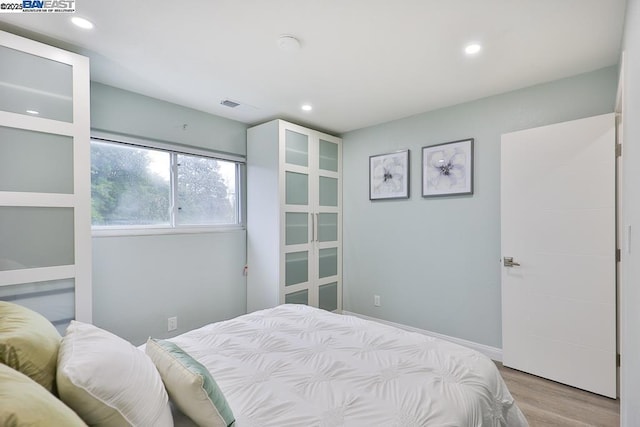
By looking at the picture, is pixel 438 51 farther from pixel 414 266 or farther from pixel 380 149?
pixel 414 266

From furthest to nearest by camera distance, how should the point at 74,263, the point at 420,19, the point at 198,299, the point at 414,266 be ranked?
the point at 414,266
the point at 198,299
the point at 74,263
the point at 420,19

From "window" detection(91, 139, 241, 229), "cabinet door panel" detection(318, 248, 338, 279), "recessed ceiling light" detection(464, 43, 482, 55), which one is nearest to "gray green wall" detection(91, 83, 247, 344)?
"window" detection(91, 139, 241, 229)

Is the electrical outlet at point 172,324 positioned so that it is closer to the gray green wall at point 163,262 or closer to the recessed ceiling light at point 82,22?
the gray green wall at point 163,262

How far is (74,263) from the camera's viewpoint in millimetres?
1987

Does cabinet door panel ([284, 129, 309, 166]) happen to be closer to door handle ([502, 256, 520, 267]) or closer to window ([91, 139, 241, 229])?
window ([91, 139, 241, 229])

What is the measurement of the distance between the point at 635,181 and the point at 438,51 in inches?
55.3

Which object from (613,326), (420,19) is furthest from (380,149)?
(613,326)

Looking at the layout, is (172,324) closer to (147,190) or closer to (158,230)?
(158,230)

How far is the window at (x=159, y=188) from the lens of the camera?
2695 mm

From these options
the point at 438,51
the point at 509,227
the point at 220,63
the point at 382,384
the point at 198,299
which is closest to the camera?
the point at 382,384

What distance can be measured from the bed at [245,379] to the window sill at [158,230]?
1357 millimetres

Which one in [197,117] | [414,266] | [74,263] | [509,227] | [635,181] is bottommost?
[414,266]

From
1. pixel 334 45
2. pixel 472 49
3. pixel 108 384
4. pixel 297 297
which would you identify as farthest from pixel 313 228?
pixel 108 384

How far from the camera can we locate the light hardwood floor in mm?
2014
